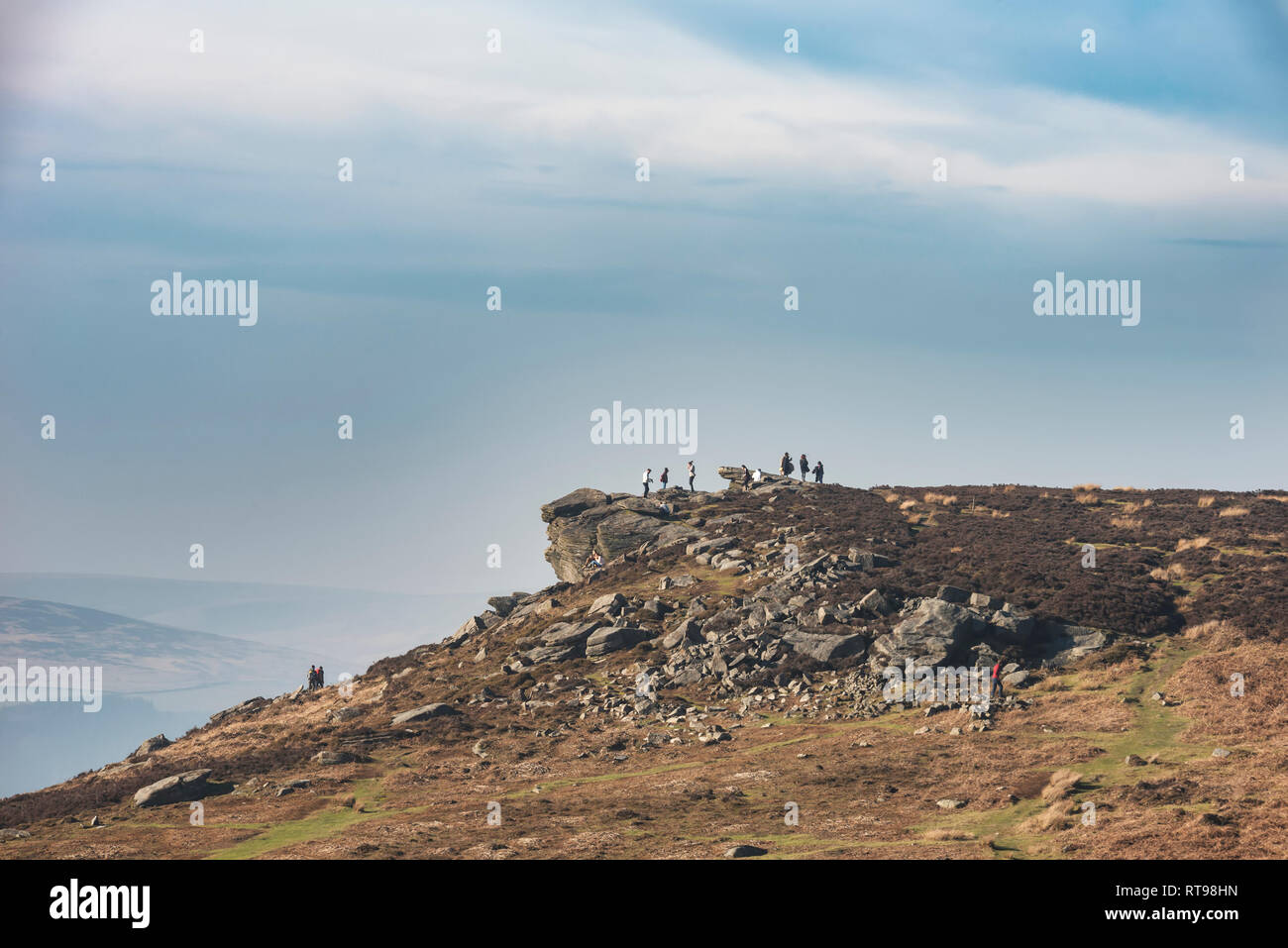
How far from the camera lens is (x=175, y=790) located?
4169 centimetres

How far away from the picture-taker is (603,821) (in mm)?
32375

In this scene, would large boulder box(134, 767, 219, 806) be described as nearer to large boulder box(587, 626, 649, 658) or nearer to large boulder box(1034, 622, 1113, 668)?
large boulder box(587, 626, 649, 658)

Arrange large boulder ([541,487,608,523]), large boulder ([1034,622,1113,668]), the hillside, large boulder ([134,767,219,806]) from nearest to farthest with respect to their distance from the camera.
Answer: the hillside < large boulder ([134,767,219,806]) < large boulder ([1034,622,1113,668]) < large boulder ([541,487,608,523])

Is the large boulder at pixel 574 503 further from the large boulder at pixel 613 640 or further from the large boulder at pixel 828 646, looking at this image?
the large boulder at pixel 828 646

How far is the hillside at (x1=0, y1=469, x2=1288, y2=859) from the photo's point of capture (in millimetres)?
29906

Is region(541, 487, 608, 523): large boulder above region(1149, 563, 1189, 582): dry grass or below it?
above

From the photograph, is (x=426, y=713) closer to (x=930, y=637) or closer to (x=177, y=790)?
(x=177, y=790)

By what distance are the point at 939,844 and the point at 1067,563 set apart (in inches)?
1320

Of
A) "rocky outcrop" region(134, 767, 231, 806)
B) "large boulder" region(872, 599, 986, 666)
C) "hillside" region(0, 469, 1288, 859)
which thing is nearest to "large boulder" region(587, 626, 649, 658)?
"hillside" region(0, 469, 1288, 859)

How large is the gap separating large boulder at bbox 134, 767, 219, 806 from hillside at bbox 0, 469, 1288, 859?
0.12 meters

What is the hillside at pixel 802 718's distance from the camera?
98.1 feet

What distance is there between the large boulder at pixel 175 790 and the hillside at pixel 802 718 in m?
0.12
